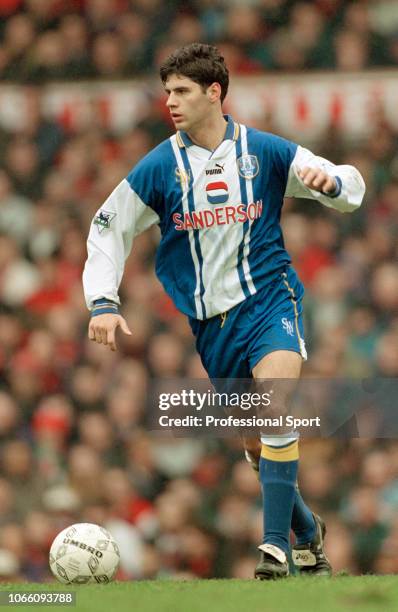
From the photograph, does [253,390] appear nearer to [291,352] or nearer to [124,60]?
[291,352]

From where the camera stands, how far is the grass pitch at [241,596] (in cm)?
493

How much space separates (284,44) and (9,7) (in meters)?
2.70

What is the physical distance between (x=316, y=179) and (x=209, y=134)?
0.75 metres

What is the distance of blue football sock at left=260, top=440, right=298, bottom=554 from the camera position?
627 centimetres

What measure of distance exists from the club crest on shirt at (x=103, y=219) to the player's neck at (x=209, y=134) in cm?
55

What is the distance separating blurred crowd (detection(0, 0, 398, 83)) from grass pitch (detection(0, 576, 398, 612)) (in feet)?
21.8

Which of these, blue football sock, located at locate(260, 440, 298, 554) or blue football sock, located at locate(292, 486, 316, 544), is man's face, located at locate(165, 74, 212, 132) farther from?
blue football sock, located at locate(292, 486, 316, 544)

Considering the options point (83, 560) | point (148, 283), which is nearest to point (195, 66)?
point (83, 560)

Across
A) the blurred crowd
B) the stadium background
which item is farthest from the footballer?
the blurred crowd

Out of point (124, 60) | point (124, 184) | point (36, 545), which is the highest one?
point (124, 60)

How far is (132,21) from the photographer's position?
12.3 meters

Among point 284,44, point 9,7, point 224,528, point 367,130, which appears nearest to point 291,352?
point 224,528

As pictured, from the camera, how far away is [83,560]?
6.52 m

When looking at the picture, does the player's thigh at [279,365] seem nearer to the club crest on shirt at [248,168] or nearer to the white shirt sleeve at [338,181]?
the white shirt sleeve at [338,181]
